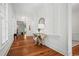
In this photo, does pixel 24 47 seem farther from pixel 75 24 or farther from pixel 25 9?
pixel 75 24

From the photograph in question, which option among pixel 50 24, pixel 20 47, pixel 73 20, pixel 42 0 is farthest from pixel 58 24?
pixel 20 47

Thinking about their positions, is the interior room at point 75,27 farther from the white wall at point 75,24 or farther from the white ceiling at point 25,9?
the white ceiling at point 25,9

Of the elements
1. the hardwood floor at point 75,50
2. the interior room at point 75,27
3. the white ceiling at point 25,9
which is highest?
the white ceiling at point 25,9

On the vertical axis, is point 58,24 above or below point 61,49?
above

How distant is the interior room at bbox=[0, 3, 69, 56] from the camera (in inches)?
78.2

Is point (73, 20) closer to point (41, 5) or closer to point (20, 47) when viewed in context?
point (41, 5)

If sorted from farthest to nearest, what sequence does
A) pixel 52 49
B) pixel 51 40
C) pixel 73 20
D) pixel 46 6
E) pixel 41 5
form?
1. pixel 51 40
2. pixel 52 49
3. pixel 46 6
4. pixel 41 5
5. pixel 73 20

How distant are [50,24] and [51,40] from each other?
20.3 inches

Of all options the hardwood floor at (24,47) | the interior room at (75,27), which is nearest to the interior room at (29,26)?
the hardwood floor at (24,47)

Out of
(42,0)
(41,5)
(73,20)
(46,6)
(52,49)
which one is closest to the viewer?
(42,0)

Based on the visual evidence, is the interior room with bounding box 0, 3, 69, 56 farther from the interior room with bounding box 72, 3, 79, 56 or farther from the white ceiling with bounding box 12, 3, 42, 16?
the interior room with bounding box 72, 3, 79, 56

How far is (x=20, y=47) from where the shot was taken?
216 centimetres

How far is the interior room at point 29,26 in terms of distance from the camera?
1.99 m

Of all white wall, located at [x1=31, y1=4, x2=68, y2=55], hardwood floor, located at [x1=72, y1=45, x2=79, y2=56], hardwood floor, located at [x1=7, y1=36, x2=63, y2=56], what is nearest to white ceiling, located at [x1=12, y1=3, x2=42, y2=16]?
white wall, located at [x1=31, y1=4, x2=68, y2=55]
